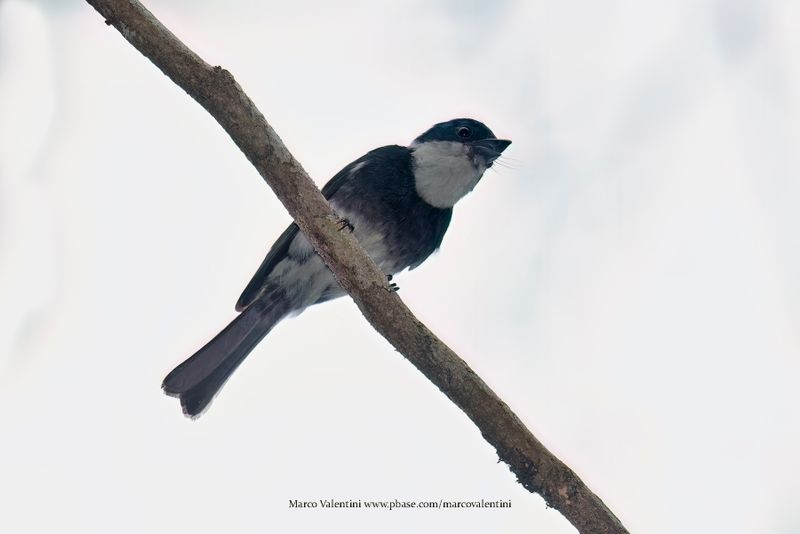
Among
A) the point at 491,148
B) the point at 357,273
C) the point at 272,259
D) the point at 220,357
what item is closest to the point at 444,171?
the point at 491,148

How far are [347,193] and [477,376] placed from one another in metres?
2.44

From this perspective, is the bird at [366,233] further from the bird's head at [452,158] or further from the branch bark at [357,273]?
the branch bark at [357,273]

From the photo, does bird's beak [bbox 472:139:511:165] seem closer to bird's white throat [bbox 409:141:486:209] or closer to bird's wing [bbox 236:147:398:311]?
bird's white throat [bbox 409:141:486:209]

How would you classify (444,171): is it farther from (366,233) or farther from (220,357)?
(220,357)

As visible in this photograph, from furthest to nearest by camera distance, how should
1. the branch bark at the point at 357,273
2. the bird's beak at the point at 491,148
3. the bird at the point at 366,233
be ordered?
the bird's beak at the point at 491,148 → the bird at the point at 366,233 → the branch bark at the point at 357,273

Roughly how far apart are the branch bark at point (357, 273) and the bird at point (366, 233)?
1.75m

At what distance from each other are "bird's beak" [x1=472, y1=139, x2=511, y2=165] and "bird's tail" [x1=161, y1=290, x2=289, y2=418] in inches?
68.4

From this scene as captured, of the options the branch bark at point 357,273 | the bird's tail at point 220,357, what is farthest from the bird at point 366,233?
the branch bark at point 357,273

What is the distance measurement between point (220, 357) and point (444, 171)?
1.97 metres

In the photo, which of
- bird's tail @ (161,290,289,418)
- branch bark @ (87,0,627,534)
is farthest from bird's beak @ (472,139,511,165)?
branch bark @ (87,0,627,534)

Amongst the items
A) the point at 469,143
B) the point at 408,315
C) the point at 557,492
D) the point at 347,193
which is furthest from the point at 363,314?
the point at 469,143

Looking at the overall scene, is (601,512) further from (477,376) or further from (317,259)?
(317,259)

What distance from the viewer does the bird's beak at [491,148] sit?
20.8 ft

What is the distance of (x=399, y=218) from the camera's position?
6008mm
